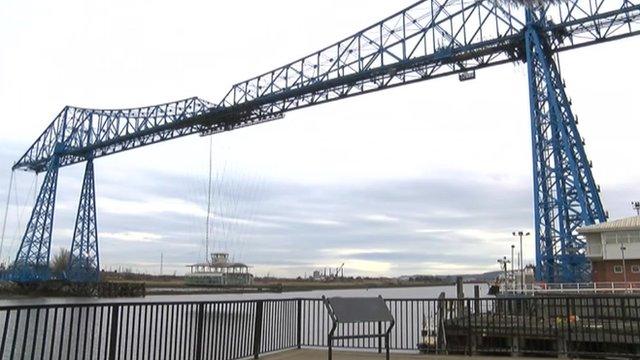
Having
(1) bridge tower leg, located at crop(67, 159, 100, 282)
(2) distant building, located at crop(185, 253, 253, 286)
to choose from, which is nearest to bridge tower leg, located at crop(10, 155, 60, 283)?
(1) bridge tower leg, located at crop(67, 159, 100, 282)

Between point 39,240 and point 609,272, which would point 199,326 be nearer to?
point 609,272

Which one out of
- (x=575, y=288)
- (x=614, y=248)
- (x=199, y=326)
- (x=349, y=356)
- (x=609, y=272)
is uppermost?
(x=614, y=248)

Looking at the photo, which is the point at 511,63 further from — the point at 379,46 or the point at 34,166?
the point at 34,166

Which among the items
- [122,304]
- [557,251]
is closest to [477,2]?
[557,251]

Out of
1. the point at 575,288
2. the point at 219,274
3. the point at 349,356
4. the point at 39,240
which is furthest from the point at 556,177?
the point at 219,274

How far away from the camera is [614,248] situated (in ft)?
133

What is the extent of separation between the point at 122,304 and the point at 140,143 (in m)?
65.1

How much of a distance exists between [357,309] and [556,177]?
30.6 meters

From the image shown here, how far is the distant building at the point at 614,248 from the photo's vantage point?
39781 mm

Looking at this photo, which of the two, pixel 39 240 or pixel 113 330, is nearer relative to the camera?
pixel 113 330

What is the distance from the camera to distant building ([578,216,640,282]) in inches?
1566

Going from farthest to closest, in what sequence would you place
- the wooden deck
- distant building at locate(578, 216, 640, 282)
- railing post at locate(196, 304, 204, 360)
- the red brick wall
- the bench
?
the red brick wall → distant building at locate(578, 216, 640, 282) → the wooden deck → railing post at locate(196, 304, 204, 360) → the bench

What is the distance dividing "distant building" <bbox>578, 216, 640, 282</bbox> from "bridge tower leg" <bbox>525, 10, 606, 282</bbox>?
3.05m

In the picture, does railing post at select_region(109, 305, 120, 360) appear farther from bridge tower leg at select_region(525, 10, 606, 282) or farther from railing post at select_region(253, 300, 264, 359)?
bridge tower leg at select_region(525, 10, 606, 282)
